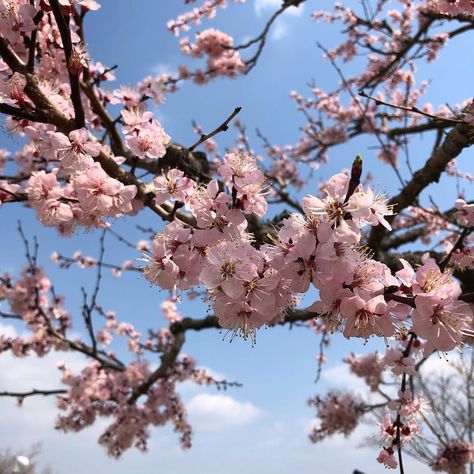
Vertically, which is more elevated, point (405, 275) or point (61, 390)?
point (61, 390)

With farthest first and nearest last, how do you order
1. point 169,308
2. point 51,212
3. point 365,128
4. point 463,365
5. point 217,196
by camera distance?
point 463,365 → point 169,308 → point 365,128 → point 51,212 → point 217,196

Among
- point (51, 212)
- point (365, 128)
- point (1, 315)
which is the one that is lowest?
point (51, 212)

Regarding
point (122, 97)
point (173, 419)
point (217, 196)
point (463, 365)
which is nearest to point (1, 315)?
point (173, 419)

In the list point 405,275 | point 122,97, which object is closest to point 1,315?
point 122,97

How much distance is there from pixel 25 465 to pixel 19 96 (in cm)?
847

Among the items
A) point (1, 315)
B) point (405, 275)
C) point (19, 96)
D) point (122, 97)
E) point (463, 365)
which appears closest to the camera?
point (405, 275)

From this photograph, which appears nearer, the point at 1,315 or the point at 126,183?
the point at 126,183

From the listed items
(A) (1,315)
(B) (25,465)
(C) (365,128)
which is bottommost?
(B) (25,465)

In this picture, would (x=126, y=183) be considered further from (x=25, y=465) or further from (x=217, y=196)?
(x=25, y=465)

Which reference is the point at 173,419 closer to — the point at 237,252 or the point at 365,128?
the point at 365,128

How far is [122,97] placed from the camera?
2924mm

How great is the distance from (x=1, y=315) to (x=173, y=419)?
11.8ft

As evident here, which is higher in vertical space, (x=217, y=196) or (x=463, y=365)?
(x=463, y=365)

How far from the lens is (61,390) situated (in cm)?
592
